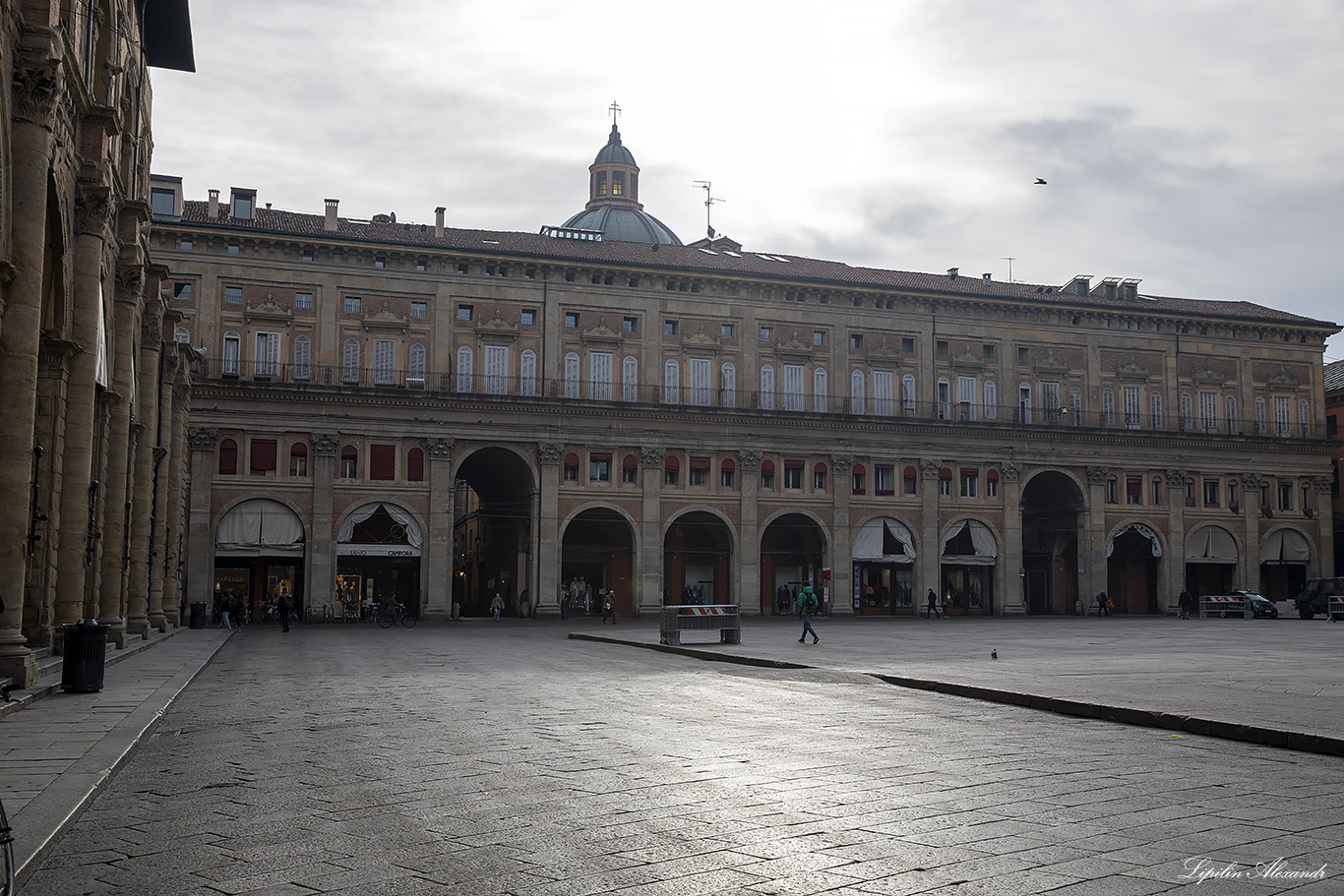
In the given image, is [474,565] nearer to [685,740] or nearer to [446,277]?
[446,277]

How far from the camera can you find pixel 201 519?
152ft

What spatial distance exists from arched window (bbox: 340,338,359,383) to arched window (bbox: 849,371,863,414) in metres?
22.0

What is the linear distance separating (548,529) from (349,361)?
35.2 ft

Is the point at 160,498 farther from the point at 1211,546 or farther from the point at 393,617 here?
the point at 1211,546

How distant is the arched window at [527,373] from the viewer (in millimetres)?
51250

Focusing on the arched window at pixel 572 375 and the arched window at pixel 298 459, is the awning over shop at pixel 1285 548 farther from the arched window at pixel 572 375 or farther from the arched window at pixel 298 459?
the arched window at pixel 298 459

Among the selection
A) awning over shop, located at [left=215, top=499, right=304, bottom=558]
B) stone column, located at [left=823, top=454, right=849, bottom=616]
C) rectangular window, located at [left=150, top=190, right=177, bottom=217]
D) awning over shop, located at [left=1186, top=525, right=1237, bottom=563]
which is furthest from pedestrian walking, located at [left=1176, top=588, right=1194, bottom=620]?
rectangular window, located at [left=150, top=190, right=177, bottom=217]

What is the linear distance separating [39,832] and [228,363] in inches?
1716

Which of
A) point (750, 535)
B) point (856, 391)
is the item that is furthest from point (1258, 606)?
point (750, 535)

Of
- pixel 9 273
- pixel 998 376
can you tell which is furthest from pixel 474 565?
pixel 9 273

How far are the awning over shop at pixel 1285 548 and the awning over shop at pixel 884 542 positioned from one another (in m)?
19.4

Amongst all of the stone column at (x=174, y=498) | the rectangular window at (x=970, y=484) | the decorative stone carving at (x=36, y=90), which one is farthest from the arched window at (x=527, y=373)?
the decorative stone carving at (x=36, y=90)

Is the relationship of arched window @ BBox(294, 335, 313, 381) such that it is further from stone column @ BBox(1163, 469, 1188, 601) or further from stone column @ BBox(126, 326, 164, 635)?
stone column @ BBox(1163, 469, 1188, 601)

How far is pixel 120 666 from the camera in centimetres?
2059
